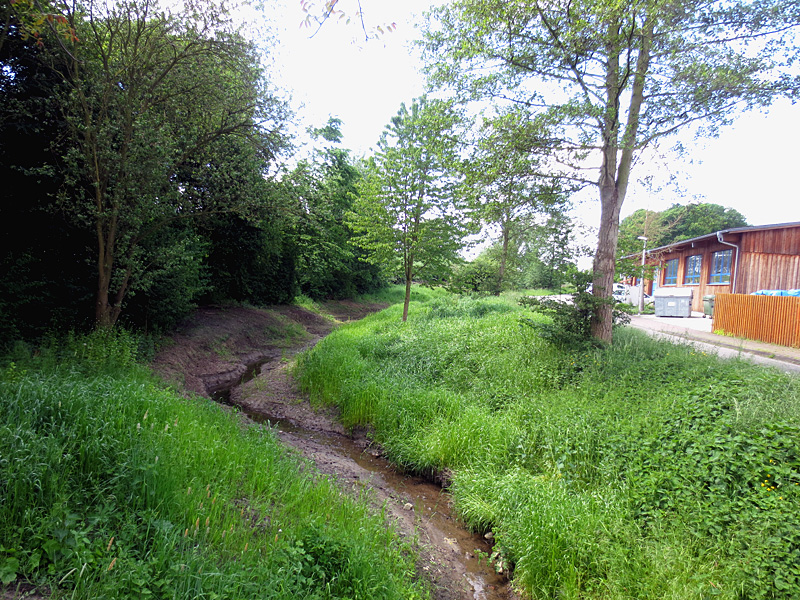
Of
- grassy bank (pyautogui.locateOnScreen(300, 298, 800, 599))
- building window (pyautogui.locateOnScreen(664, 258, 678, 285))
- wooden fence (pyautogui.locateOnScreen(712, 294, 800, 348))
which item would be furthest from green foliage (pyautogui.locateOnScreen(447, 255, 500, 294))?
building window (pyautogui.locateOnScreen(664, 258, 678, 285))

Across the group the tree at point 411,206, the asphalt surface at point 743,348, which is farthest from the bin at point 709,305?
the tree at point 411,206

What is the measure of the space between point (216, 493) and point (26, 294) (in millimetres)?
6270

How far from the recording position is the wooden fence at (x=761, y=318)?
11.9m

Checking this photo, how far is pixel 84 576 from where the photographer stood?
224 centimetres

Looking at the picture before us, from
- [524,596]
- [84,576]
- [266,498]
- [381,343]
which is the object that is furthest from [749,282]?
[84,576]

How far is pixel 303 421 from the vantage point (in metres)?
8.02

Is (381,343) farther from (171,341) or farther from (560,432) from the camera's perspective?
(560,432)

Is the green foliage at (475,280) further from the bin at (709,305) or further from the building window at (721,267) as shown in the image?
the building window at (721,267)

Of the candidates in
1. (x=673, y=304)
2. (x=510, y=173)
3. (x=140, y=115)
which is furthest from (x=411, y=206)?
(x=673, y=304)

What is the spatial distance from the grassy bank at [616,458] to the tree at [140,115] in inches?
195

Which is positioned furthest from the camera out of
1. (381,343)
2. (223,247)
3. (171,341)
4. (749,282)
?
(749,282)

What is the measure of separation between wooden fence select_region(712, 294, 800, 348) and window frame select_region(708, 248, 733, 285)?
10.6 metres

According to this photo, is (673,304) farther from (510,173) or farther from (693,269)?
(510,173)

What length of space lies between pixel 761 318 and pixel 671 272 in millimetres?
18341
